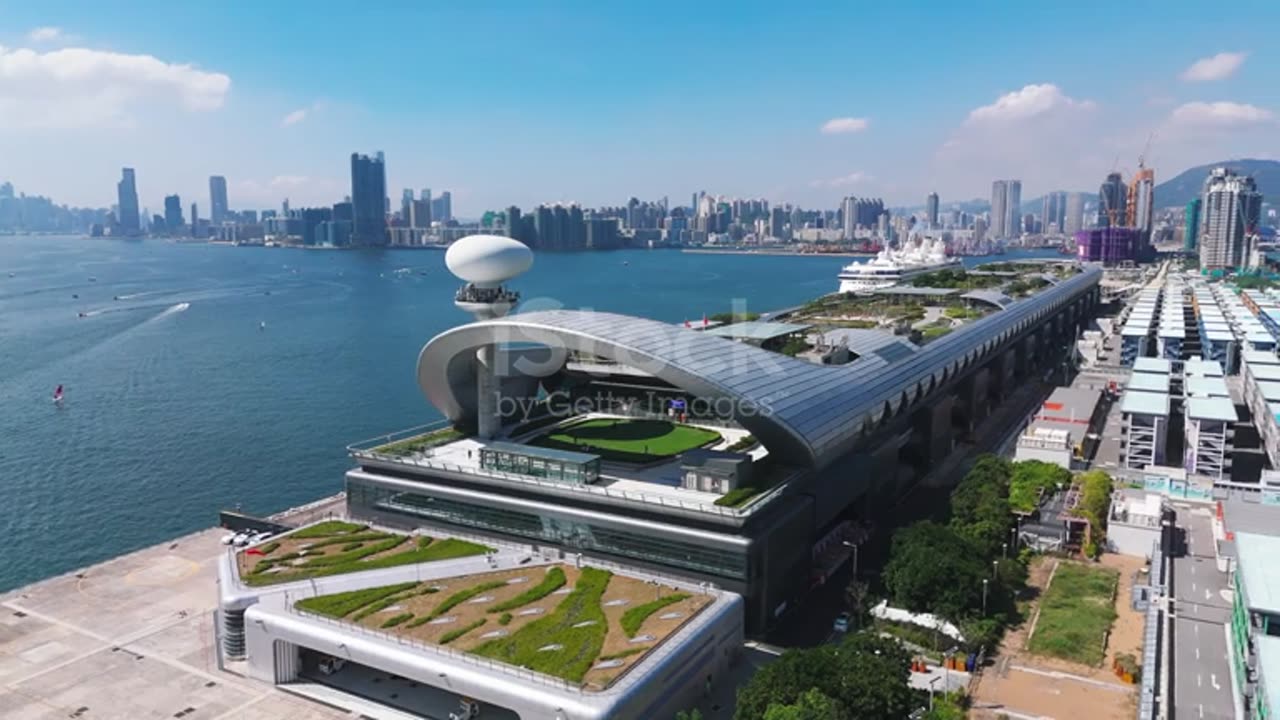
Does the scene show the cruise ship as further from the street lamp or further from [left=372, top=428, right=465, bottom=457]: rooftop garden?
[left=372, top=428, right=465, bottom=457]: rooftop garden

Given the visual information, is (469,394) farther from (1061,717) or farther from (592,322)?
(1061,717)

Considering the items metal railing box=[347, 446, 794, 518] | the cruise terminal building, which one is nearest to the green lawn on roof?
the cruise terminal building

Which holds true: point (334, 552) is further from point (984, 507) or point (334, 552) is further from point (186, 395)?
point (186, 395)

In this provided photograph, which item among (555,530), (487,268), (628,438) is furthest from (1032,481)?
(487,268)

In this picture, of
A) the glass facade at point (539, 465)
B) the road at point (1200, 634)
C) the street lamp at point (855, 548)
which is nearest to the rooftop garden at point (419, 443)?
the glass facade at point (539, 465)

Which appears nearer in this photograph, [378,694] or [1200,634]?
[378,694]

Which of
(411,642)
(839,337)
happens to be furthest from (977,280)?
(411,642)
